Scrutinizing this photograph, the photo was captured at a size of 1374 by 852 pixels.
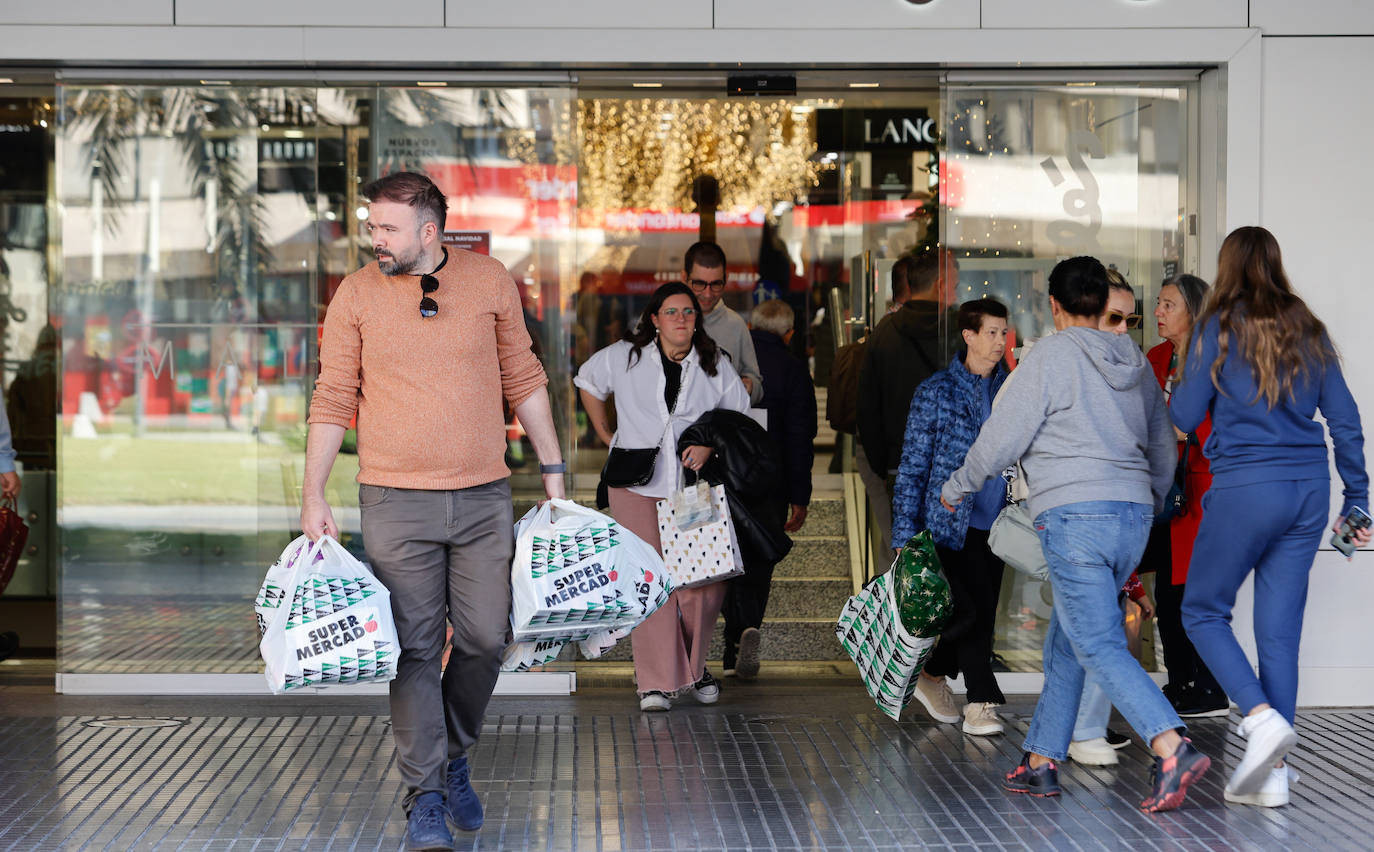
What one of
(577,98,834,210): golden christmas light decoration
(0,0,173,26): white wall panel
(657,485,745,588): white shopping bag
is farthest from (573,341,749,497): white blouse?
(577,98,834,210): golden christmas light decoration

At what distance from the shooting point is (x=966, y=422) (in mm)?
5785

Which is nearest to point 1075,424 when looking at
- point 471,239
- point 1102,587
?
point 1102,587

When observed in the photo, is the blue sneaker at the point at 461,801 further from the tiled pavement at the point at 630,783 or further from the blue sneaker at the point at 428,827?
the blue sneaker at the point at 428,827

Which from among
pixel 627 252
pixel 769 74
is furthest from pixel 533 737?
pixel 627 252

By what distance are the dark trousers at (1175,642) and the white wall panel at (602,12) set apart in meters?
3.22

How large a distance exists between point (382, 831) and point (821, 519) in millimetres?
5251

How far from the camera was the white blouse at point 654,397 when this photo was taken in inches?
256

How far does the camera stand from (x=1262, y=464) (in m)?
4.82

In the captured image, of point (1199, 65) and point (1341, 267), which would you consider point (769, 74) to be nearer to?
point (1199, 65)

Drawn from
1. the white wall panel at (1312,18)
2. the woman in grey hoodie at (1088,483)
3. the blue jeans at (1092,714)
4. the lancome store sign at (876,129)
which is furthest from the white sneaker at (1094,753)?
the lancome store sign at (876,129)

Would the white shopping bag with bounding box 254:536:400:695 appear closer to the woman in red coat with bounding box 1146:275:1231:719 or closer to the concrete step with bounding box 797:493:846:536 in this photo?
the woman in red coat with bounding box 1146:275:1231:719

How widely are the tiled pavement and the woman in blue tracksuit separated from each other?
1.55 ft

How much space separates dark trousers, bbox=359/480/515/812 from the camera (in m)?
4.40

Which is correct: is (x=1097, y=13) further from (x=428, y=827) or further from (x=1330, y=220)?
(x=428, y=827)
